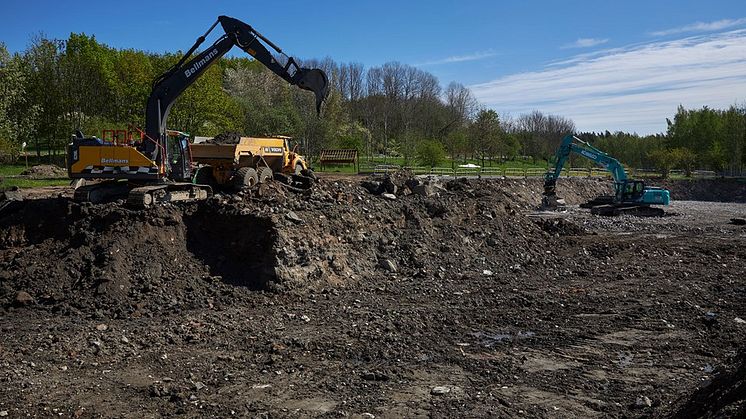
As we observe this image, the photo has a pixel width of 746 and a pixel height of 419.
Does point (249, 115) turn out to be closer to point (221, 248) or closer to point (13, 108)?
point (13, 108)

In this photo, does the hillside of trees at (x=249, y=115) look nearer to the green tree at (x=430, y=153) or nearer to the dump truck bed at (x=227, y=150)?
the green tree at (x=430, y=153)

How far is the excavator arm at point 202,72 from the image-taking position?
14281 millimetres

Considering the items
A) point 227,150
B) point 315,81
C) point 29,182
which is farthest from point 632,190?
point 29,182

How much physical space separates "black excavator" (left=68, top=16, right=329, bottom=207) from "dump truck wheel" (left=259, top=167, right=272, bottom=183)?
5.60 ft

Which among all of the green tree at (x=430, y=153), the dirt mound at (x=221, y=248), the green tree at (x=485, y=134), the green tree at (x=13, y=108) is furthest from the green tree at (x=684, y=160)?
the green tree at (x=13, y=108)

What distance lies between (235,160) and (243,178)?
2.30ft

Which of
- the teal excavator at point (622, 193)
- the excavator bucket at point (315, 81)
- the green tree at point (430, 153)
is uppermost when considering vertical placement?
the excavator bucket at point (315, 81)

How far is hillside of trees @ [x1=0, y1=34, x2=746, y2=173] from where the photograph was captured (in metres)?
34.7

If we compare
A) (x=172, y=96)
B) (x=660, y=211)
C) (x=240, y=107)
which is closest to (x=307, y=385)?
(x=172, y=96)

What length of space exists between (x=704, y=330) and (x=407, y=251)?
628 centimetres

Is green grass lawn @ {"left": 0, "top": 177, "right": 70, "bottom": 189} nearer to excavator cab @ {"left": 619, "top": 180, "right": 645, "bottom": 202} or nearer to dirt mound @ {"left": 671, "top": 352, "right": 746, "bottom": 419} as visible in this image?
dirt mound @ {"left": 671, "top": 352, "right": 746, "bottom": 419}

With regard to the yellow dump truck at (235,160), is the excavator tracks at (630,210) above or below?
below

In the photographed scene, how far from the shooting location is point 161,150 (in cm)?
1370

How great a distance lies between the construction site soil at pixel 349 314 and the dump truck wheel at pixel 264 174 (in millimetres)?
1203
